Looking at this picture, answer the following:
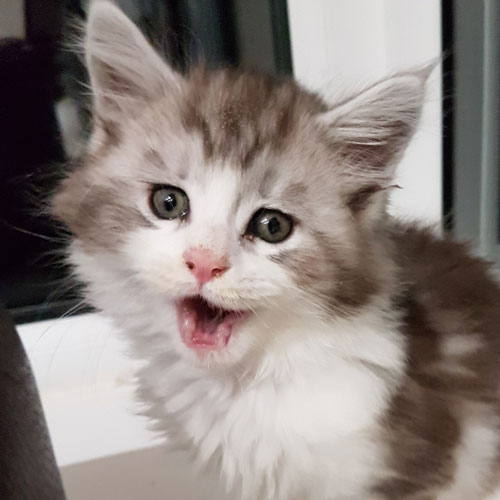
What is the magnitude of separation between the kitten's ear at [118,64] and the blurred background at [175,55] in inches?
17.9

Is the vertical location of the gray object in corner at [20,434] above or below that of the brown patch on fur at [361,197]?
below

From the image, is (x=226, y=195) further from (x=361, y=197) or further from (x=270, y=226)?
(x=361, y=197)

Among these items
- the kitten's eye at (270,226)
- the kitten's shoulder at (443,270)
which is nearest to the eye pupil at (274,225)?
the kitten's eye at (270,226)

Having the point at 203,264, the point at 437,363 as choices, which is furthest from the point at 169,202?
the point at 437,363

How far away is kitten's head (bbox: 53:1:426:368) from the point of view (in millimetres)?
851

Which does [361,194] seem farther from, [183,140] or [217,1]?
[217,1]

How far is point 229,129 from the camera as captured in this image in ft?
2.93

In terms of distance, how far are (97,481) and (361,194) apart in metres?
0.87

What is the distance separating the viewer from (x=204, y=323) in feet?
2.97

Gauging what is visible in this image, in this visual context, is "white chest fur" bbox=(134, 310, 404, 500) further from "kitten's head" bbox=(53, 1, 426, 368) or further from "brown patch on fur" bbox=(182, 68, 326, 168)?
"brown patch on fur" bbox=(182, 68, 326, 168)

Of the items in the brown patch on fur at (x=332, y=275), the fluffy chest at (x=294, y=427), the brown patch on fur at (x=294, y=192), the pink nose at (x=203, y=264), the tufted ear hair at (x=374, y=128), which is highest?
the tufted ear hair at (x=374, y=128)

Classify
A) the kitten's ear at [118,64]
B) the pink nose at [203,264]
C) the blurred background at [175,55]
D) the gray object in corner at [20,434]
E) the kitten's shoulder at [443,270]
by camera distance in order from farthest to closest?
the blurred background at [175,55] < the kitten's shoulder at [443,270] < the kitten's ear at [118,64] < the pink nose at [203,264] < the gray object in corner at [20,434]

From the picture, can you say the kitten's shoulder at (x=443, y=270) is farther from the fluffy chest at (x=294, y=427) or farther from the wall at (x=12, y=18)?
the wall at (x=12, y=18)

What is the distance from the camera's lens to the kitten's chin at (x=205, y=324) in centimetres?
88
